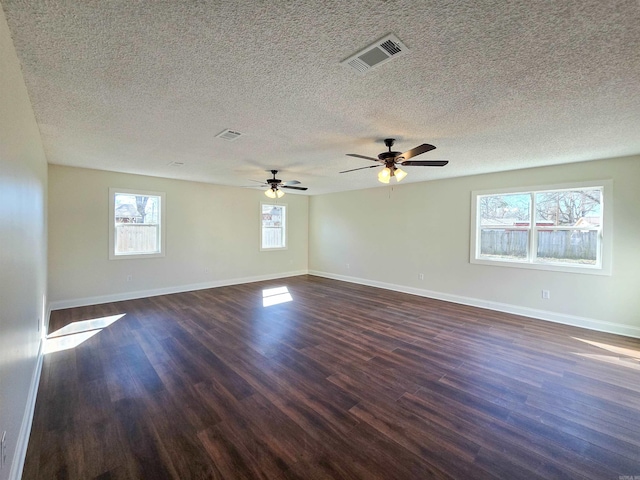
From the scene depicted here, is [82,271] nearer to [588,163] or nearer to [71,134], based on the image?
[71,134]

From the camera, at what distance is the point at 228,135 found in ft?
10.9

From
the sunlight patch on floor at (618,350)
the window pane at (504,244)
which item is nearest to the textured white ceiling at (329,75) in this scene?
the window pane at (504,244)

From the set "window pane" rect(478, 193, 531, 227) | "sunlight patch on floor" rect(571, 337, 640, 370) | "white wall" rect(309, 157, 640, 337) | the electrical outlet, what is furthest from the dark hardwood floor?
"window pane" rect(478, 193, 531, 227)

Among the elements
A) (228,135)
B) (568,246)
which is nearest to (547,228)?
(568,246)

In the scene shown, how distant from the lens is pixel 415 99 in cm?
237

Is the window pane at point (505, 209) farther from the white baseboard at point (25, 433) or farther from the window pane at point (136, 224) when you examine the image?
the window pane at point (136, 224)

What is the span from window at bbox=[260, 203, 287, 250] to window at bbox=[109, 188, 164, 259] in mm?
2642

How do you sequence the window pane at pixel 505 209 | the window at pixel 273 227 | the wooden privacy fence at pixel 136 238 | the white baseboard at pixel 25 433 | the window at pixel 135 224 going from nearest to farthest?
the white baseboard at pixel 25 433, the window pane at pixel 505 209, the window at pixel 135 224, the wooden privacy fence at pixel 136 238, the window at pixel 273 227

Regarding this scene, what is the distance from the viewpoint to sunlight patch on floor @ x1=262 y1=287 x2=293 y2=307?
220 inches

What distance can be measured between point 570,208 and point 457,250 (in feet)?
6.14

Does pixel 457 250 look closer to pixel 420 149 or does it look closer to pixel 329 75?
pixel 420 149

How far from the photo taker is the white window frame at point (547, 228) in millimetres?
4086

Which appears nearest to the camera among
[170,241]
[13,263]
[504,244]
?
[13,263]

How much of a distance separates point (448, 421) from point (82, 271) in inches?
250
